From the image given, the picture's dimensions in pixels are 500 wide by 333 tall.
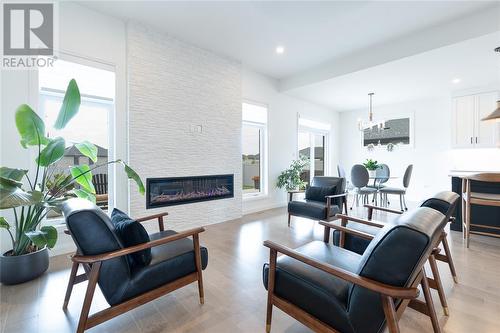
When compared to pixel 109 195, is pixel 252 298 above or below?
below

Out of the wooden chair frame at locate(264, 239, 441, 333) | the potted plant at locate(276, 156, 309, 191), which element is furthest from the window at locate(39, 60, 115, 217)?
the potted plant at locate(276, 156, 309, 191)

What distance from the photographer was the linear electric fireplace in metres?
3.69

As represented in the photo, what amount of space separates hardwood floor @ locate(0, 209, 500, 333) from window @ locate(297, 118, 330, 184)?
4333mm

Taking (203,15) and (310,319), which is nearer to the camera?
(310,319)

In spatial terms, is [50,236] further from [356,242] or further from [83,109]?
[356,242]

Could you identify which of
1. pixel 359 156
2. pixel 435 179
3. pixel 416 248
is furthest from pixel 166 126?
pixel 435 179

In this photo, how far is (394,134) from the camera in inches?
279

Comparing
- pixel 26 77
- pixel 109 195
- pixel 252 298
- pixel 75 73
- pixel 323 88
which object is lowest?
pixel 252 298

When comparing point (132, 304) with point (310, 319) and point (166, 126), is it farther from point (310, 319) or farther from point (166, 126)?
point (166, 126)

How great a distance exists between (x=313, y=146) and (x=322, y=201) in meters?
3.50

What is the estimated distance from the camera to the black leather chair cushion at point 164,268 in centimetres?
159

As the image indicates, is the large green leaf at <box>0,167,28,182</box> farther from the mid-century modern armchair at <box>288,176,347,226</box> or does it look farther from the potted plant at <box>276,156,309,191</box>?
the potted plant at <box>276,156,309,191</box>

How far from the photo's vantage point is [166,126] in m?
3.80

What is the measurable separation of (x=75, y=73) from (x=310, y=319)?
3.92 meters
